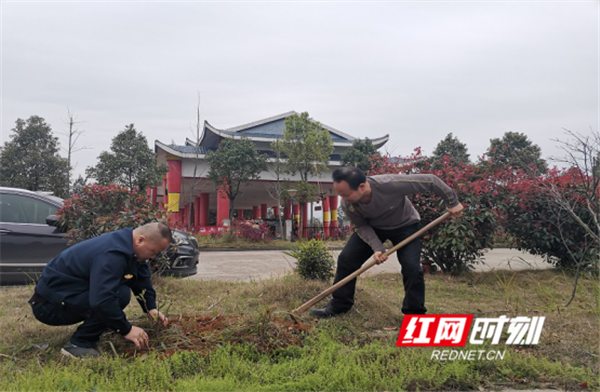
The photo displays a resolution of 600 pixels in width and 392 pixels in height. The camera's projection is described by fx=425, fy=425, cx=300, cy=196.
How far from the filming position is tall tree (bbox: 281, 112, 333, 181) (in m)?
20.5

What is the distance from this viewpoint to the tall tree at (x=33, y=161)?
590 inches

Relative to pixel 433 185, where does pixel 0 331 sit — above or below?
below

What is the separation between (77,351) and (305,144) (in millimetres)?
18108

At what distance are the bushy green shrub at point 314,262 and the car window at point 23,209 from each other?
357cm

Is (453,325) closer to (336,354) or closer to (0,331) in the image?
(336,354)

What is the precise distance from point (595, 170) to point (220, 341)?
394cm

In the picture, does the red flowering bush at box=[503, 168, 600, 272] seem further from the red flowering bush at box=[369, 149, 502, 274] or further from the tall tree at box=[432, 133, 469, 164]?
the tall tree at box=[432, 133, 469, 164]

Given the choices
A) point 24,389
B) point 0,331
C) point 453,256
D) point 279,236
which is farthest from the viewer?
point 279,236

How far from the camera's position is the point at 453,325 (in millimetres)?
3418

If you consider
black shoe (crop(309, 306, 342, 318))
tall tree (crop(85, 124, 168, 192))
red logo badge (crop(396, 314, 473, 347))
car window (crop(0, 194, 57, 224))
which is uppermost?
tall tree (crop(85, 124, 168, 192))

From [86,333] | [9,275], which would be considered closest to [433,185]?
[86,333]

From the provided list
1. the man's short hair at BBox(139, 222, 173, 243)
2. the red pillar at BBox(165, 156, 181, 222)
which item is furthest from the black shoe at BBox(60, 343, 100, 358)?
the red pillar at BBox(165, 156, 181, 222)

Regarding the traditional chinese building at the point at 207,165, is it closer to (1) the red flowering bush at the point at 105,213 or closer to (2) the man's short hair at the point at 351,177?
(1) the red flowering bush at the point at 105,213

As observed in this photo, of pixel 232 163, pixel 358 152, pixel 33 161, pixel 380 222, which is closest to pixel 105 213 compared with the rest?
pixel 380 222
